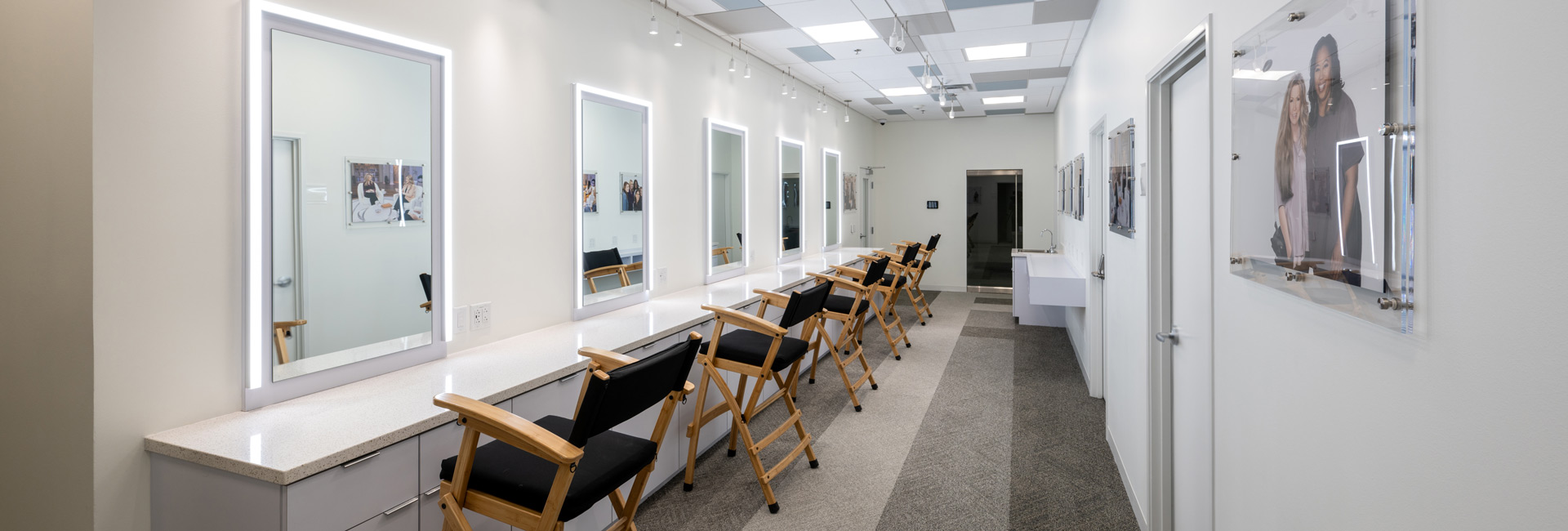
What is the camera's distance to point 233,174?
2008 millimetres

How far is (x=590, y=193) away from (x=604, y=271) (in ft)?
1.52

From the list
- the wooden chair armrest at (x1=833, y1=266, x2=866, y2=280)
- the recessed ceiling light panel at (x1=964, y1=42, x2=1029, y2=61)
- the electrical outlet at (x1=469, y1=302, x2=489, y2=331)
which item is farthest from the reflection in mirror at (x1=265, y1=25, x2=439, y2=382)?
the recessed ceiling light panel at (x1=964, y1=42, x2=1029, y2=61)

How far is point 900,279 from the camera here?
21.0ft

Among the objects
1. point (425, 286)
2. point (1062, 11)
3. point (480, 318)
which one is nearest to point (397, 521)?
point (425, 286)

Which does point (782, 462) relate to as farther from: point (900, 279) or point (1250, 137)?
point (900, 279)

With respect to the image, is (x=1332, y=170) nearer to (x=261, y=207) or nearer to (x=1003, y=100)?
(x=261, y=207)

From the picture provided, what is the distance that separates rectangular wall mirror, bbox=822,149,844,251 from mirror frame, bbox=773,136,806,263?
66cm

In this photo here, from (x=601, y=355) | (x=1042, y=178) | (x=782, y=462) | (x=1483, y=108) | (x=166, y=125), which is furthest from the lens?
(x=1042, y=178)

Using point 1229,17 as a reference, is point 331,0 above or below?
above

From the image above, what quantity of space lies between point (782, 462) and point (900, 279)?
346 centimetres

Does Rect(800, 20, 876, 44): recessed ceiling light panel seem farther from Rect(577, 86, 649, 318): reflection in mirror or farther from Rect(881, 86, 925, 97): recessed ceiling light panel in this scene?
Rect(881, 86, 925, 97): recessed ceiling light panel

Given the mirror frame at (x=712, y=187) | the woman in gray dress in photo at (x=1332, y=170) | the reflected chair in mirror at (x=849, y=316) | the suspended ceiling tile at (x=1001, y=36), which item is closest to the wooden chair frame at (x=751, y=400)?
the reflected chair in mirror at (x=849, y=316)

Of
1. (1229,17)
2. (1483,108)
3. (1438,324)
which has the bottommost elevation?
(1438,324)

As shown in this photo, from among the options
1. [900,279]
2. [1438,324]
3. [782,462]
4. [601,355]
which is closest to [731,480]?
[782,462]
